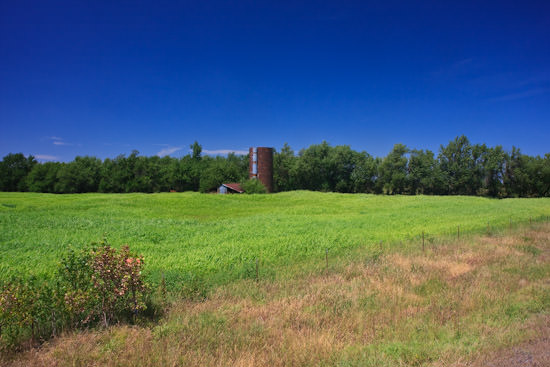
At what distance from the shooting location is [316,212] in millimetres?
38094

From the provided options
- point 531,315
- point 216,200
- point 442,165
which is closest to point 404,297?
point 531,315

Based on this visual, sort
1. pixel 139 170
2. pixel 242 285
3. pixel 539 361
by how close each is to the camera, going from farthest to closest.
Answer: pixel 139 170
pixel 242 285
pixel 539 361

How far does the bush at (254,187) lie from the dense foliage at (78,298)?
57624 mm

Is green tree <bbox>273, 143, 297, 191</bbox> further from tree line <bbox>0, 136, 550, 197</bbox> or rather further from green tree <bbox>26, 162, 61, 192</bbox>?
green tree <bbox>26, 162, 61, 192</bbox>

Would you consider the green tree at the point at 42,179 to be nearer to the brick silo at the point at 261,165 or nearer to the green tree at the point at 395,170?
the brick silo at the point at 261,165

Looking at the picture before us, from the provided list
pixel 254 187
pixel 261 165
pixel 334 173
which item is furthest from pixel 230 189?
pixel 334 173

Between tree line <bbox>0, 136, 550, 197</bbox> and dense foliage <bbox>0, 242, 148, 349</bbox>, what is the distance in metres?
62.0

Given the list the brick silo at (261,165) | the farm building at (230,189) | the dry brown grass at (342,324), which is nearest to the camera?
the dry brown grass at (342,324)

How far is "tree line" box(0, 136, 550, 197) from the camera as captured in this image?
68625 mm

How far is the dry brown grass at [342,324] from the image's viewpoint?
6.28 m

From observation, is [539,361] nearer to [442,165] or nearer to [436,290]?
[436,290]

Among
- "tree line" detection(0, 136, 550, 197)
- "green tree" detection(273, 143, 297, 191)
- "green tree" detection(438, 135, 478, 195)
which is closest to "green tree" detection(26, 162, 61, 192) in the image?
"tree line" detection(0, 136, 550, 197)

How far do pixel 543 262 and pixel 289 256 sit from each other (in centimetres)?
1126

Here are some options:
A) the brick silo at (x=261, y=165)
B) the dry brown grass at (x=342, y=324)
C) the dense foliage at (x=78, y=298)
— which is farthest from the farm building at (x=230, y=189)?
the dense foliage at (x=78, y=298)
